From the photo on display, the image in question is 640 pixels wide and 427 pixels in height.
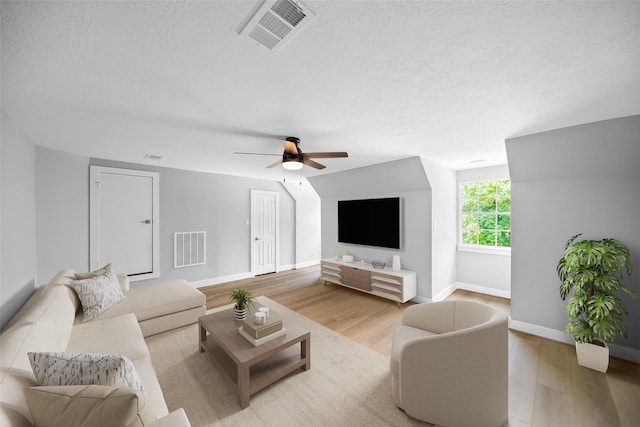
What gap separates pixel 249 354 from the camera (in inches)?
72.4

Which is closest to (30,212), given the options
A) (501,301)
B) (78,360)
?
(78,360)

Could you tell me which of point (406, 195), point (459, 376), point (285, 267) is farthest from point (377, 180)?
point (285, 267)

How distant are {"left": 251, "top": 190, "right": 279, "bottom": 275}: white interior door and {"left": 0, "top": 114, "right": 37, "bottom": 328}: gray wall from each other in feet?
10.8

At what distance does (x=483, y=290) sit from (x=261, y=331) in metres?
4.22

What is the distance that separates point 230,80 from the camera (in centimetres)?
154

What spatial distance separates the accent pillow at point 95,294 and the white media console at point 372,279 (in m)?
3.32

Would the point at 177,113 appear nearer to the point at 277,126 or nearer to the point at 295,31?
the point at 277,126

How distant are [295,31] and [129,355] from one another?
2391mm

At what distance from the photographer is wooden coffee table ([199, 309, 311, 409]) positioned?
1782 millimetres

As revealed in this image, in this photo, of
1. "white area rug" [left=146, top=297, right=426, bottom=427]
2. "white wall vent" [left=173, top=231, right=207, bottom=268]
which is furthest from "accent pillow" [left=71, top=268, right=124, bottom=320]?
"white wall vent" [left=173, top=231, right=207, bottom=268]

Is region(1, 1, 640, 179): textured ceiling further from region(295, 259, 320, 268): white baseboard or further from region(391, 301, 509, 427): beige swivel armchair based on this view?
region(295, 259, 320, 268): white baseboard

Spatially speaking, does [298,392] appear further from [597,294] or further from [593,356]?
[597,294]

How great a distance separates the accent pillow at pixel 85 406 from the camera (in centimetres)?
92

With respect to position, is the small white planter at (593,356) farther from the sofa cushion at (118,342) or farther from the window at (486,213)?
the sofa cushion at (118,342)
